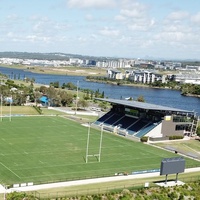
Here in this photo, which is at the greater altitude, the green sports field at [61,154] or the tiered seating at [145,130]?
the tiered seating at [145,130]

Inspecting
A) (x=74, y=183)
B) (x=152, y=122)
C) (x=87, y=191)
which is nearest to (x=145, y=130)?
(x=152, y=122)

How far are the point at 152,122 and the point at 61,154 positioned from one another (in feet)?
67.4

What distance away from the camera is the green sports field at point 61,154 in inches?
1753

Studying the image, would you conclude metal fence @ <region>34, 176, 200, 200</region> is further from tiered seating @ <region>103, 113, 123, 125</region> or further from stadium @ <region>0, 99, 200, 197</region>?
tiered seating @ <region>103, 113, 123, 125</region>

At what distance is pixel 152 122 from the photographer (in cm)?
6844

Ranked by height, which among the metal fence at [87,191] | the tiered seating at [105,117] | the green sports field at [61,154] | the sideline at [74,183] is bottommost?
the green sports field at [61,154]

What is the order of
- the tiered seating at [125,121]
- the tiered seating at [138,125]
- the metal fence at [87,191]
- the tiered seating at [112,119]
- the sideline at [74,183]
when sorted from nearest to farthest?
1. the metal fence at [87,191]
2. the sideline at [74,183]
3. the tiered seating at [138,125]
4. the tiered seating at [125,121]
5. the tiered seating at [112,119]

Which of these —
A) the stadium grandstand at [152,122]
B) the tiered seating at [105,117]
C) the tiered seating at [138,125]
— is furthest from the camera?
the tiered seating at [105,117]

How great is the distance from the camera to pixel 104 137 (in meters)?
66.2

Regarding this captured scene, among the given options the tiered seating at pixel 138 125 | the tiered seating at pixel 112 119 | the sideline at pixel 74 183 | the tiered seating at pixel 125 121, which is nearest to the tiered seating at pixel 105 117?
the tiered seating at pixel 112 119

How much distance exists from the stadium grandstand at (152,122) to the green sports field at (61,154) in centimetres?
350

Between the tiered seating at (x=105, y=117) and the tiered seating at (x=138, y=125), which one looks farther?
the tiered seating at (x=105, y=117)

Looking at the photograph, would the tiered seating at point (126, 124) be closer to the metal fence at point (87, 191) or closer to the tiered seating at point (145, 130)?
the tiered seating at point (145, 130)

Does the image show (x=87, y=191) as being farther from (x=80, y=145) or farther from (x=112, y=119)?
(x=112, y=119)
